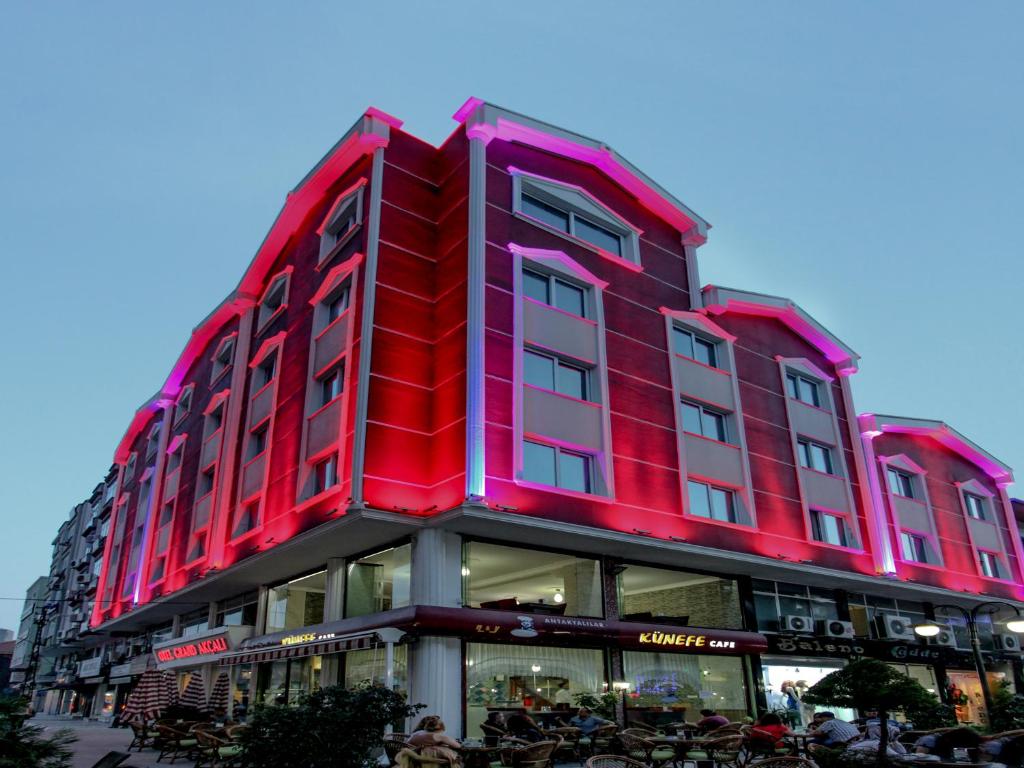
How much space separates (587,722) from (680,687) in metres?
6.88

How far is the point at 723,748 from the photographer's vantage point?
47.9 feet

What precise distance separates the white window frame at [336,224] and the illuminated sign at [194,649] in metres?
13.9

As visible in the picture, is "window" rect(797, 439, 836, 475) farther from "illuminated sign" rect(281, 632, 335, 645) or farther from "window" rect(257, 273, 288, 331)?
"window" rect(257, 273, 288, 331)

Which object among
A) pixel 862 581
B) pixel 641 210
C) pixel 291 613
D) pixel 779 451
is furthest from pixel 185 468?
pixel 862 581

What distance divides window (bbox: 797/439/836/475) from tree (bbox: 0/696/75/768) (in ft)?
88.1

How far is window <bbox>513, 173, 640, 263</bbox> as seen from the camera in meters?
25.1

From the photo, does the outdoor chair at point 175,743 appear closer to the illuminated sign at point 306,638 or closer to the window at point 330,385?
the illuminated sign at point 306,638

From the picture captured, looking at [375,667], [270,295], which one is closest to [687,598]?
[375,667]

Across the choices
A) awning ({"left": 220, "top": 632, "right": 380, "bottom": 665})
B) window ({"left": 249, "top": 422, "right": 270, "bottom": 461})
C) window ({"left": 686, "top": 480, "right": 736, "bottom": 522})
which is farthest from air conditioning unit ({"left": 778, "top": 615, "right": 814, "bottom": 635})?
window ({"left": 249, "top": 422, "right": 270, "bottom": 461})

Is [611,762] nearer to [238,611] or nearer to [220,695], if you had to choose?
[220,695]

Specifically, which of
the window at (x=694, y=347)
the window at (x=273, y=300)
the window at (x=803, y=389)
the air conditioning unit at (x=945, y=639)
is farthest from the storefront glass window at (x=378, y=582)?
the air conditioning unit at (x=945, y=639)

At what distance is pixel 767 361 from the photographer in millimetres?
30281

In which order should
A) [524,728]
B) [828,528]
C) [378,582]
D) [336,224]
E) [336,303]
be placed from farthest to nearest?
[828,528] < [336,224] < [336,303] < [378,582] < [524,728]

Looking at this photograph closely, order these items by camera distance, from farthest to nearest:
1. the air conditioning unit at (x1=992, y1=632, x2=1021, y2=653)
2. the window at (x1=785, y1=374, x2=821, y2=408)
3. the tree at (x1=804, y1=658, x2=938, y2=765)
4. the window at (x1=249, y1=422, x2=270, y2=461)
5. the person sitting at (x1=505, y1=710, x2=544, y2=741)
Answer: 1. the air conditioning unit at (x1=992, y1=632, x2=1021, y2=653)
2. the window at (x1=785, y1=374, x2=821, y2=408)
3. the window at (x1=249, y1=422, x2=270, y2=461)
4. the person sitting at (x1=505, y1=710, x2=544, y2=741)
5. the tree at (x1=804, y1=658, x2=938, y2=765)
